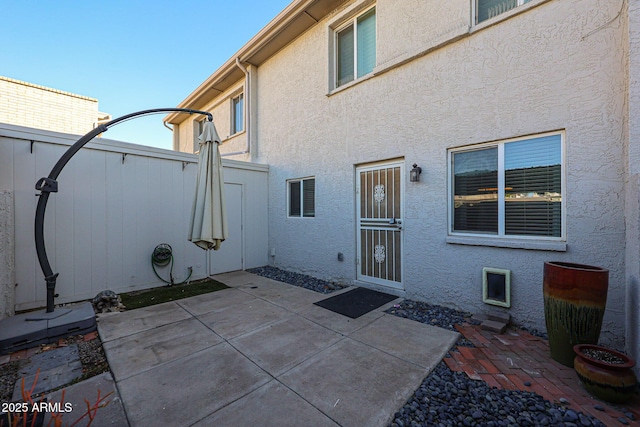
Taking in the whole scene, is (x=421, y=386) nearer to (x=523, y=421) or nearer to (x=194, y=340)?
(x=523, y=421)

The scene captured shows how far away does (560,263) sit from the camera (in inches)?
125

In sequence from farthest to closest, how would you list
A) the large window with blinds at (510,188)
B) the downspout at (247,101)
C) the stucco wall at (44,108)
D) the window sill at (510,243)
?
1. the stucco wall at (44,108)
2. the downspout at (247,101)
3. the large window with blinds at (510,188)
4. the window sill at (510,243)

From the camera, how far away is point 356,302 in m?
4.62

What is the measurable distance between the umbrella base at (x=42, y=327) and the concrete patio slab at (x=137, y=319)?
23 cm

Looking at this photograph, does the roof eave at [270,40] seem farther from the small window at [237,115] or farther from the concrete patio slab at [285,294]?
the concrete patio slab at [285,294]

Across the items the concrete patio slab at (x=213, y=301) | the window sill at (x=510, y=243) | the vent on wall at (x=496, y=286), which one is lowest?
the concrete patio slab at (x=213, y=301)

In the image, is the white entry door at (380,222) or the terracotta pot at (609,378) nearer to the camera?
the terracotta pot at (609,378)

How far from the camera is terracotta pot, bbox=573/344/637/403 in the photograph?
2.09 metres

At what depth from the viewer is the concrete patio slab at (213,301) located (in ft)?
14.3

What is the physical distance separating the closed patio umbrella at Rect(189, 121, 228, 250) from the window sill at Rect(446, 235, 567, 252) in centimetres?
416

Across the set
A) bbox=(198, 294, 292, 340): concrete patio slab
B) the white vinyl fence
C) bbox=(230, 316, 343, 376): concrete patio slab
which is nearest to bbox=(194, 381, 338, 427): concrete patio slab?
bbox=(230, 316, 343, 376): concrete patio slab

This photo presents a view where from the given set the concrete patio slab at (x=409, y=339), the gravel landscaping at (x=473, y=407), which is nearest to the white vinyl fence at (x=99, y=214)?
the concrete patio slab at (x=409, y=339)

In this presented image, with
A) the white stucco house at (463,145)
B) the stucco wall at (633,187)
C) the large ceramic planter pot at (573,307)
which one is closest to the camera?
the stucco wall at (633,187)

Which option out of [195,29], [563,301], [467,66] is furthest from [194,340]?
[195,29]
